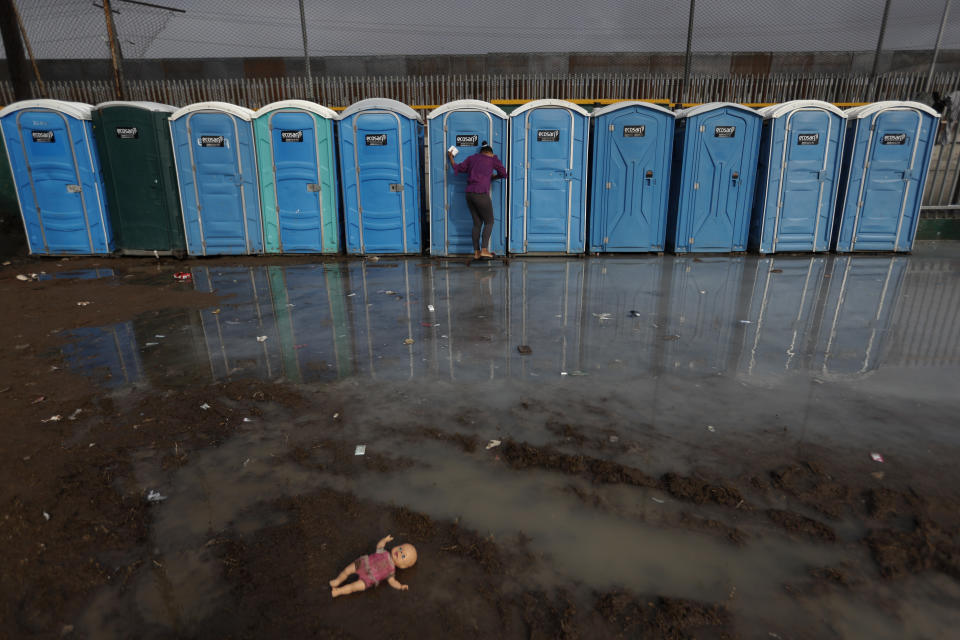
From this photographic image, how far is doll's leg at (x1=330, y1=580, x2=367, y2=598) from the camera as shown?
1.78m

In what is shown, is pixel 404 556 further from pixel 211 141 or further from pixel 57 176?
pixel 57 176

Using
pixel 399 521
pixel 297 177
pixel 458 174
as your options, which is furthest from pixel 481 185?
pixel 399 521

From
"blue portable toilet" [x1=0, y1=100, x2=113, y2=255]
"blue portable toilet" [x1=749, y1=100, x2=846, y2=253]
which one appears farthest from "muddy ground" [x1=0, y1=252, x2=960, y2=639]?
"blue portable toilet" [x1=749, y1=100, x2=846, y2=253]

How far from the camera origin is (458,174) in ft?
26.5

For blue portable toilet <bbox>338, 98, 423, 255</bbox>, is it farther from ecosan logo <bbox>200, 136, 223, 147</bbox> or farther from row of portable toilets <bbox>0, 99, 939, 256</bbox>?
ecosan logo <bbox>200, 136, 223, 147</bbox>

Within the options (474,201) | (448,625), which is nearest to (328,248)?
(474,201)

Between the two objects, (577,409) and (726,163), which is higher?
(726,163)

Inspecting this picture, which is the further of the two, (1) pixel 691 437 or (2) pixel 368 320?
(2) pixel 368 320

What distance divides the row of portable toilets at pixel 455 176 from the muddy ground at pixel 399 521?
17.9ft

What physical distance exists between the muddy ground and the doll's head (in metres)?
0.04

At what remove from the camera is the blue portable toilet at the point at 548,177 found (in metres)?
7.88

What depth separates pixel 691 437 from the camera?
2.76 metres

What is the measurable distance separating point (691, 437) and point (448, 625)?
169cm

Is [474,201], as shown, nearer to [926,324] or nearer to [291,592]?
[926,324]
